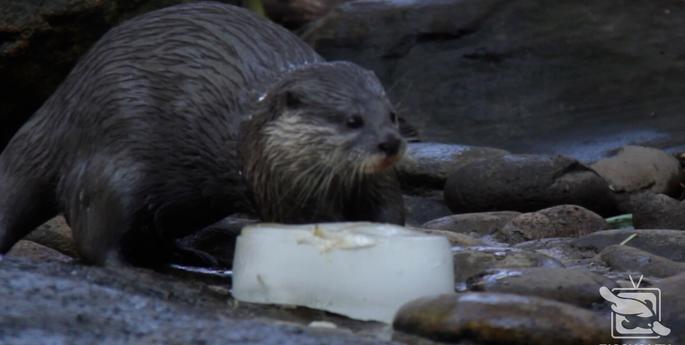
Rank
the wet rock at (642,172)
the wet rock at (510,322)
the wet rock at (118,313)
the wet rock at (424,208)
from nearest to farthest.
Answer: the wet rock at (118,313)
the wet rock at (510,322)
the wet rock at (424,208)
the wet rock at (642,172)

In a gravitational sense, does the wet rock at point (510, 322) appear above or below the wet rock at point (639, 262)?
above

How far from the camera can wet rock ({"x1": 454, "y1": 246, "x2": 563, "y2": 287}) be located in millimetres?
3898

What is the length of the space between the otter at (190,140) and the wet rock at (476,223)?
128 centimetres

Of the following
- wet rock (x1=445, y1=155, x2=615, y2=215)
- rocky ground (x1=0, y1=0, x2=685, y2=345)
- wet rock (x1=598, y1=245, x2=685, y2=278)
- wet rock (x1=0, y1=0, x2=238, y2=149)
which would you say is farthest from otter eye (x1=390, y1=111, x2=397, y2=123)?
wet rock (x1=0, y1=0, x2=238, y2=149)

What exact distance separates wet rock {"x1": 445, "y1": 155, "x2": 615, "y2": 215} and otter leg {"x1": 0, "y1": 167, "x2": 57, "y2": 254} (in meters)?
2.12

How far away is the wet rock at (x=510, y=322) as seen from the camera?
113 inches

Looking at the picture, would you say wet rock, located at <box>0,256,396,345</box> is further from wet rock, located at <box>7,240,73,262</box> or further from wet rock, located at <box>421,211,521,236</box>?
wet rock, located at <box>421,211,521,236</box>

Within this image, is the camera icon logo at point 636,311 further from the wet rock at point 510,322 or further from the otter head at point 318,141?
the otter head at point 318,141

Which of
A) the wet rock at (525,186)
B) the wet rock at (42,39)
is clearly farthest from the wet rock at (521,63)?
the wet rock at (42,39)

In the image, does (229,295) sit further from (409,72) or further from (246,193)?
(409,72)

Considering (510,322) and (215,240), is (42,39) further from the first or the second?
(510,322)

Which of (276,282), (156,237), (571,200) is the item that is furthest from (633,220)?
(276,282)

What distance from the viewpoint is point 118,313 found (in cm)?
308

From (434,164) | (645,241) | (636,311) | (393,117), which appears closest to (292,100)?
(393,117)
